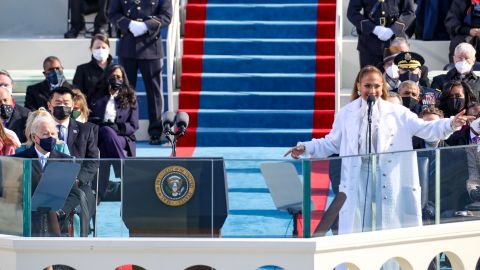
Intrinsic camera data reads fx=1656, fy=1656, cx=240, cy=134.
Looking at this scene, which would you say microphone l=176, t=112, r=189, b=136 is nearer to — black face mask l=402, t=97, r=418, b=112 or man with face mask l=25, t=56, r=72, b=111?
black face mask l=402, t=97, r=418, b=112

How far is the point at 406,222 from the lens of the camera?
43.1ft

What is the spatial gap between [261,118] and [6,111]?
4.05 m

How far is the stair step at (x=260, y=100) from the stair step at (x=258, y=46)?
90 cm

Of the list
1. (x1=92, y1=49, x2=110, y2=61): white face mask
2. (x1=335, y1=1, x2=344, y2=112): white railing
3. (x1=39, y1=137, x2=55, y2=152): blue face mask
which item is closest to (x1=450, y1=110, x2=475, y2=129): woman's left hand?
(x1=39, y1=137, x2=55, y2=152): blue face mask

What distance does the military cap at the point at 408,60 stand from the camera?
17.2m

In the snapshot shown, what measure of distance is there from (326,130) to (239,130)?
3.33ft

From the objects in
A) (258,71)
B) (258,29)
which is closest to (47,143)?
(258,71)

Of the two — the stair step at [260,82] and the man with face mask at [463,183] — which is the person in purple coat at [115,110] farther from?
the man with face mask at [463,183]

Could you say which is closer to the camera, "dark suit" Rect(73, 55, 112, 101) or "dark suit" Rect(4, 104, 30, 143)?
"dark suit" Rect(4, 104, 30, 143)

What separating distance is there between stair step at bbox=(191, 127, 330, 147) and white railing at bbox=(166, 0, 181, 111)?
0.61m

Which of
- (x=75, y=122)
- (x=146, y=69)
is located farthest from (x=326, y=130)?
(x=75, y=122)

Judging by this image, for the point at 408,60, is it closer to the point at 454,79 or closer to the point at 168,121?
the point at 454,79

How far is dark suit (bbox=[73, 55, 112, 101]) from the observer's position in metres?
18.3

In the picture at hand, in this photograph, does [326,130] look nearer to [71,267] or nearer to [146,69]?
[146,69]
